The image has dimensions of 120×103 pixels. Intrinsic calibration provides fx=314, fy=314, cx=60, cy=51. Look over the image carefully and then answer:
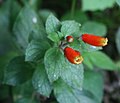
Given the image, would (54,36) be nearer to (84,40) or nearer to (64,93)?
(84,40)

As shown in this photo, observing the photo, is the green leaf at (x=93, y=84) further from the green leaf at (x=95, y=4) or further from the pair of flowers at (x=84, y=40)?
the pair of flowers at (x=84, y=40)

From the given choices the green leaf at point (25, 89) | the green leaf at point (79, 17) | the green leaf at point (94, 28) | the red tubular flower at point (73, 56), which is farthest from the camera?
the green leaf at point (79, 17)

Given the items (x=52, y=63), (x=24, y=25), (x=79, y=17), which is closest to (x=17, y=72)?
(x=52, y=63)

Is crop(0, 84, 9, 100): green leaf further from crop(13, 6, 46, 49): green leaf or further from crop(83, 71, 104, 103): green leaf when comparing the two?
crop(83, 71, 104, 103): green leaf

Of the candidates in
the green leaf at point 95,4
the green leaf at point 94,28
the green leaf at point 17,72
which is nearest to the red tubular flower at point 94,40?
the green leaf at point 17,72

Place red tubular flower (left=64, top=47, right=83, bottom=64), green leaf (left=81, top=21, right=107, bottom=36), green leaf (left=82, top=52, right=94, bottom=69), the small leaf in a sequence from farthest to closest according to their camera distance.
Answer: green leaf (left=81, top=21, right=107, bottom=36) → green leaf (left=82, top=52, right=94, bottom=69) → the small leaf → red tubular flower (left=64, top=47, right=83, bottom=64)

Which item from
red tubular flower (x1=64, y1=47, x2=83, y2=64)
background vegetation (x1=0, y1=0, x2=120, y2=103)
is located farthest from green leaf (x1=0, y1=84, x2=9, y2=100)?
red tubular flower (x1=64, y1=47, x2=83, y2=64)
